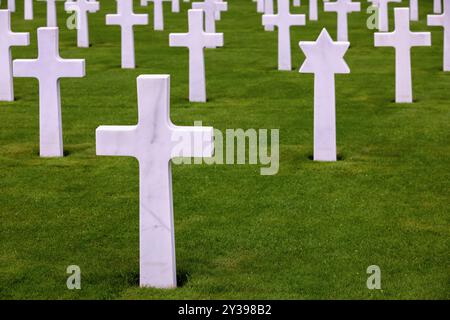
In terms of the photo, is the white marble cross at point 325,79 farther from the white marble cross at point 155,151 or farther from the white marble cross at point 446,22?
the white marble cross at point 446,22

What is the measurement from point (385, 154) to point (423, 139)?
3.37ft

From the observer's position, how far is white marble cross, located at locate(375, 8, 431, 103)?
14.6m

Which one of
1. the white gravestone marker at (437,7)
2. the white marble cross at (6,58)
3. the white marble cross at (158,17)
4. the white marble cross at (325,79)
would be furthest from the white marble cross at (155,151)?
the white gravestone marker at (437,7)

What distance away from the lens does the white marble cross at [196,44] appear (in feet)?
49.0

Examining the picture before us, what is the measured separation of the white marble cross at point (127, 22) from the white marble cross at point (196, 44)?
11.1 ft

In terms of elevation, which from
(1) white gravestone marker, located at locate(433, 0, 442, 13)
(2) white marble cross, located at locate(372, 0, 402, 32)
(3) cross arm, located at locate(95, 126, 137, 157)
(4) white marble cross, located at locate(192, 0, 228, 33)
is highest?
(3) cross arm, located at locate(95, 126, 137, 157)

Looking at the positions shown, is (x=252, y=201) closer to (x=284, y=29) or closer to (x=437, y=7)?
(x=284, y=29)

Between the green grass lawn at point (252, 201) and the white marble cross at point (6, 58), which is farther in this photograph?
the white marble cross at point (6, 58)

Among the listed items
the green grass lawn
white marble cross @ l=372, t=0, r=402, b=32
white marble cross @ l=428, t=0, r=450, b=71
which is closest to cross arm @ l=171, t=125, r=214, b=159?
the green grass lawn

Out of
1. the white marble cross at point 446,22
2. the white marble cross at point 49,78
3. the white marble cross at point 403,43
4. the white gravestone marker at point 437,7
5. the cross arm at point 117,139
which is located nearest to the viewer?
the cross arm at point 117,139

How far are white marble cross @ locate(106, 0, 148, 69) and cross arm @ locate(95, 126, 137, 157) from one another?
11.6 m

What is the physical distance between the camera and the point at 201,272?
746 centimetres

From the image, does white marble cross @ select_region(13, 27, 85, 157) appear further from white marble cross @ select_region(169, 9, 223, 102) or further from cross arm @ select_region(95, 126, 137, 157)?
cross arm @ select_region(95, 126, 137, 157)

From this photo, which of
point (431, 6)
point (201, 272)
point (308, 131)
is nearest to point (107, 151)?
point (201, 272)
